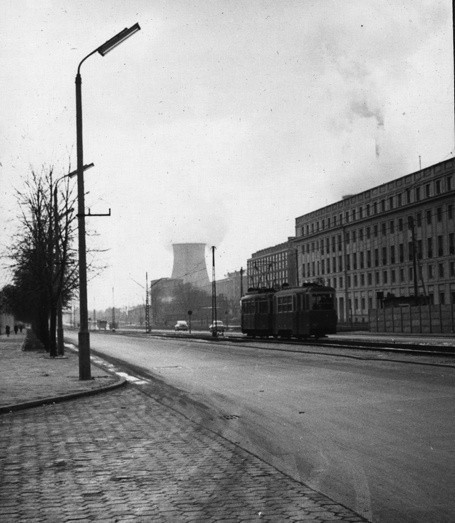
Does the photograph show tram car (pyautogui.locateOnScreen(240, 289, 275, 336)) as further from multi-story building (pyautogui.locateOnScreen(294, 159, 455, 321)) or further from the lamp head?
the lamp head

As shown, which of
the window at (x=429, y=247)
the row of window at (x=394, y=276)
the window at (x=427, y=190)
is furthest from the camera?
the window at (x=429, y=247)

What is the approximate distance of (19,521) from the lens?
17.4ft

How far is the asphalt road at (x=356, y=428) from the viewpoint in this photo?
600cm

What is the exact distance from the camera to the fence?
53.6m

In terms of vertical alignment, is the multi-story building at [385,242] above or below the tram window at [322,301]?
above

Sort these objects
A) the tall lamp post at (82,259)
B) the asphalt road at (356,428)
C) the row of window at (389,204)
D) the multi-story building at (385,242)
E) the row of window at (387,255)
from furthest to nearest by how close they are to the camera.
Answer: the row of window at (387,255) < the multi-story building at (385,242) < the row of window at (389,204) < the tall lamp post at (82,259) < the asphalt road at (356,428)

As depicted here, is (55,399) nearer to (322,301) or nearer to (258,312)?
(322,301)

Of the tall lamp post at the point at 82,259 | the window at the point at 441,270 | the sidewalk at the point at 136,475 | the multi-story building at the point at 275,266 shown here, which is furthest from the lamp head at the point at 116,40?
the multi-story building at the point at 275,266

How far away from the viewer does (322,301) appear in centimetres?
4294

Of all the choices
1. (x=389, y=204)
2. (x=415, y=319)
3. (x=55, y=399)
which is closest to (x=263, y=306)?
(x=415, y=319)

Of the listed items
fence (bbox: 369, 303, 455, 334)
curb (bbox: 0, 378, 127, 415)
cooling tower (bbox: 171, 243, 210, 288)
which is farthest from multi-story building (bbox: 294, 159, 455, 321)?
curb (bbox: 0, 378, 127, 415)

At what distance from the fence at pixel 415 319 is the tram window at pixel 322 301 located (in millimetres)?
13537

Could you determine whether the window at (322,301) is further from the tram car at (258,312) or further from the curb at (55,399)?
the curb at (55,399)

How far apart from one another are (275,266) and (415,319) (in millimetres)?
92770
